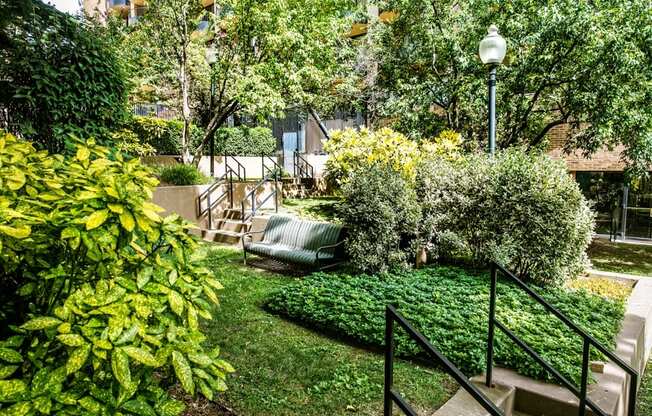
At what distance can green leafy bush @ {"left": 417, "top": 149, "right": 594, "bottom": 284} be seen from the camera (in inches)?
251

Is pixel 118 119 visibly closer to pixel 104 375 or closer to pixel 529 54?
pixel 104 375

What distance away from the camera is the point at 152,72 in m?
15.9

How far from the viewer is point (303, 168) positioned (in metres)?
20.3

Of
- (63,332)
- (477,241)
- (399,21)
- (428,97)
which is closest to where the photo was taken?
(63,332)

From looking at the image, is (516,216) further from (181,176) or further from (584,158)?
(584,158)

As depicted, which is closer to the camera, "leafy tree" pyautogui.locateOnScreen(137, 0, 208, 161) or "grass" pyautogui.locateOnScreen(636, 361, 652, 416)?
"grass" pyautogui.locateOnScreen(636, 361, 652, 416)

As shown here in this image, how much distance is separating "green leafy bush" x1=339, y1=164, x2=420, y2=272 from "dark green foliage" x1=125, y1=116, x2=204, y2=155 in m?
→ 13.4

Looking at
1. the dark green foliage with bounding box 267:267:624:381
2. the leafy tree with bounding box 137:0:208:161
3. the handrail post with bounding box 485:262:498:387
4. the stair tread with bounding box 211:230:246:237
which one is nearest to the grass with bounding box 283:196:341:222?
the stair tread with bounding box 211:230:246:237

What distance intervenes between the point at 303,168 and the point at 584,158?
11.6 metres

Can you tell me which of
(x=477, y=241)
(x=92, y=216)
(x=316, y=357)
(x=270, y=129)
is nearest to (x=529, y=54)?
(x=477, y=241)

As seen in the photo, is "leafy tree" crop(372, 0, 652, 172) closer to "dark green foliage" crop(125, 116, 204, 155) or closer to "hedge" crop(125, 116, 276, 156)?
"hedge" crop(125, 116, 276, 156)

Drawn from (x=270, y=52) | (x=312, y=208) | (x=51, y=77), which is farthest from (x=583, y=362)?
(x=270, y=52)

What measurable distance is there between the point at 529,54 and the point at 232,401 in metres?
9.87

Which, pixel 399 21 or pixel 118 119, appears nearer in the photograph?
pixel 118 119
